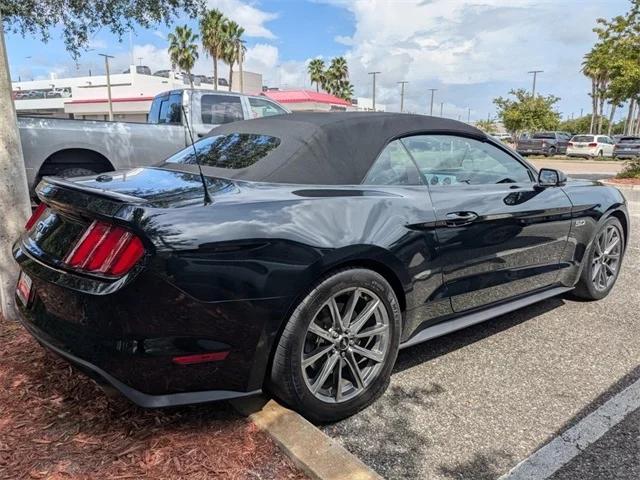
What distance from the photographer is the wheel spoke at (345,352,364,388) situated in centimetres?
264

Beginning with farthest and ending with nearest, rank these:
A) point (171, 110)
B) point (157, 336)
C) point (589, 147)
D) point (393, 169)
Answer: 1. point (589, 147)
2. point (171, 110)
3. point (393, 169)
4. point (157, 336)

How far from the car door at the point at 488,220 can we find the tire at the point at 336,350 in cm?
54

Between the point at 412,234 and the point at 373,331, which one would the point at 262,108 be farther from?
the point at 373,331

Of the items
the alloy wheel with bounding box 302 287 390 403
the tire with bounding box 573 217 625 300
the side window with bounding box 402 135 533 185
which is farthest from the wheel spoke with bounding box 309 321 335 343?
the tire with bounding box 573 217 625 300

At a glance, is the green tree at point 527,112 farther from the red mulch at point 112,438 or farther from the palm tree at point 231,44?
the red mulch at point 112,438

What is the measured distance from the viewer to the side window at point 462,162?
3.29m

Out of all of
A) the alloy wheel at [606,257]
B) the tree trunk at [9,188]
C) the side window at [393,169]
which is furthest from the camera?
the alloy wheel at [606,257]

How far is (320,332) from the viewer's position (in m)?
2.51

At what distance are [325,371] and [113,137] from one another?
5.48 metres

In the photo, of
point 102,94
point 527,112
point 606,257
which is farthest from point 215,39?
point 606,257

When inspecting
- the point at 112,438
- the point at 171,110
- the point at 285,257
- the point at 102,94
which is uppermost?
the point at 102,94

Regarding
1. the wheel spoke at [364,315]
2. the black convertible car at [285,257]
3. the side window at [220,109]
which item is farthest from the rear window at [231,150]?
the side window at [220,109]

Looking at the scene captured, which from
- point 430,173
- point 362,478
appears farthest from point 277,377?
point 430,173

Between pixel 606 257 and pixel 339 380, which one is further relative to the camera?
pixel 606 257
